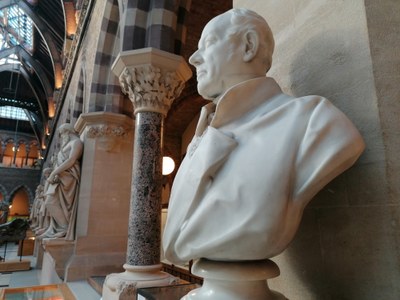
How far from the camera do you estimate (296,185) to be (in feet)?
2.51

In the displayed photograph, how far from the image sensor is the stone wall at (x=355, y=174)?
0.86 m

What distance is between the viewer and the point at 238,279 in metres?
0.80

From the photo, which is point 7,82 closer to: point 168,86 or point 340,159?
point 168,86

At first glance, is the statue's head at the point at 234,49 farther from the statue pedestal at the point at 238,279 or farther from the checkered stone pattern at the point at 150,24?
the checkered stone pattern at the point at 150,24

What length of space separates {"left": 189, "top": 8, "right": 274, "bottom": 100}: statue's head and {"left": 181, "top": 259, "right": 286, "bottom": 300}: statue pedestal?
57 cm

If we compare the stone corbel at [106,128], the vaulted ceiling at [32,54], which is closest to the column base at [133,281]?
the stone corbel at [106,128]

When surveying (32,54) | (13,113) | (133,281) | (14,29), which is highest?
(14,29)

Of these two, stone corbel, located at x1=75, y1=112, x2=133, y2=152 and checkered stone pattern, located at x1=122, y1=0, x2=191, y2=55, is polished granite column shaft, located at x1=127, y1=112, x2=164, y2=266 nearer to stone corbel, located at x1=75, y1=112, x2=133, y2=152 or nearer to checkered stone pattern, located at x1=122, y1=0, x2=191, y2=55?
checkered stone pattern, located at x1=122, y1=0, x2=191, y2=55

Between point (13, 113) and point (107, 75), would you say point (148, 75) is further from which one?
point (13, 113)

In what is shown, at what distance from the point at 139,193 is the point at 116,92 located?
8.92 feet

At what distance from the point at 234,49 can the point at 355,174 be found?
561mm

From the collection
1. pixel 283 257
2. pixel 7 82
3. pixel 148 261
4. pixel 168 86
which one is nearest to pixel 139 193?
pixel 148 261

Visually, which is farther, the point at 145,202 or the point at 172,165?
the point at 172,165

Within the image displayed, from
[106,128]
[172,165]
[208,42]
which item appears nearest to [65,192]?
[106,128]
